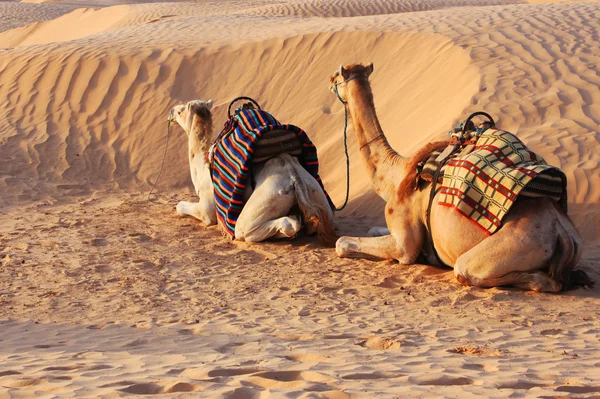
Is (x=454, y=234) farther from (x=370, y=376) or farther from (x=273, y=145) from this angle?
(x=370, y=376)

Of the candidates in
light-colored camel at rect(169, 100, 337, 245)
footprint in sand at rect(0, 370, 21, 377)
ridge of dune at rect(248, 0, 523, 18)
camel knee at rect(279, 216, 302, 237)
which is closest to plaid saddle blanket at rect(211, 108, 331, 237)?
light-colored camel at rect(169, 100, 337, 245)

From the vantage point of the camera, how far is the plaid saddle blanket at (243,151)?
8.16 metres

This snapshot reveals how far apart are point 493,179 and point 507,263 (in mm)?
629

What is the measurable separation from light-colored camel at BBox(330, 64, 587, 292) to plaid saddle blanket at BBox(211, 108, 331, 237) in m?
0.95

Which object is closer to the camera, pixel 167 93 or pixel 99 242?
pixel 99 242

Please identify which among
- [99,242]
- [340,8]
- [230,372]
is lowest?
[230,372]

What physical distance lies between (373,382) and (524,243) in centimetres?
252

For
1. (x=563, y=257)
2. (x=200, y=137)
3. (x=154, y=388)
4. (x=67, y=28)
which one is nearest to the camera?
(x=154, y=388)

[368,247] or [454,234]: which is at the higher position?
[454,234]

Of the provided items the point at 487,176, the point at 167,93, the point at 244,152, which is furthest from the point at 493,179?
the point at 167,93

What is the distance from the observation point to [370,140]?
7.50 meters

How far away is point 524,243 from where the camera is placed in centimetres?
611

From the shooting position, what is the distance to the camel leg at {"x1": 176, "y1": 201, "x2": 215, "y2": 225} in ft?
29.7

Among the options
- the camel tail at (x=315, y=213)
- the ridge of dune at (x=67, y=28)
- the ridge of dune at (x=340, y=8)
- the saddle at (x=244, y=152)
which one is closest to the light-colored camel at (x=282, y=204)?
the camel tail at (x=315, y=213)
